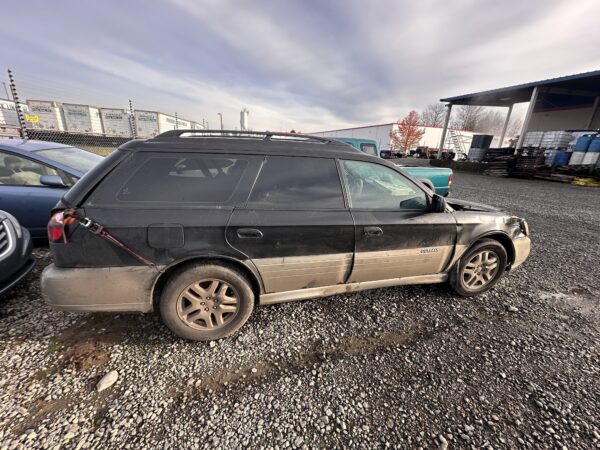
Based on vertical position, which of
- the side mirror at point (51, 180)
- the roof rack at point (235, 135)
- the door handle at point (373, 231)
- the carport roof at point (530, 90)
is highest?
the carport roof at point (530, 90)

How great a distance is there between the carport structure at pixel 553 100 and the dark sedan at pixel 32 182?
23.7 meters

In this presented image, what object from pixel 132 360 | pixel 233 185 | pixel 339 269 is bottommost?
pixel 132 360

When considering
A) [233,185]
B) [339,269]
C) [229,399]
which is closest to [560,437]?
[339,269]

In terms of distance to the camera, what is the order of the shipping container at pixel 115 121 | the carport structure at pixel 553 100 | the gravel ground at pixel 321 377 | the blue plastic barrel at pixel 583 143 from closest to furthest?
the gravel ground at pixel 321 377, the blue plastic barrel at pixel 583 143, the carport structure at pixel 553 100, the shipping container at pixel 115 121

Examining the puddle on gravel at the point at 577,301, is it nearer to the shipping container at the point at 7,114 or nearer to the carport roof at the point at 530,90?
the carport roof at the point at 530,90

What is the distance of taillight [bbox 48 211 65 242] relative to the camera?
1.86 metres

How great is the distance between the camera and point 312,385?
6.23 feet

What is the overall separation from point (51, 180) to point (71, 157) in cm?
82

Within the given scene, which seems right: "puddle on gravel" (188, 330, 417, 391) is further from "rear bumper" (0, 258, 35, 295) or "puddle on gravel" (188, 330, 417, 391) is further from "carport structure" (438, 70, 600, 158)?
"carport structure" (438, 70, 600, 158)

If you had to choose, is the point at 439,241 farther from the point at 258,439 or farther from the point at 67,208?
the point at 67,208

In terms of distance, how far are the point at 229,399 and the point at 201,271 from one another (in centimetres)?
94

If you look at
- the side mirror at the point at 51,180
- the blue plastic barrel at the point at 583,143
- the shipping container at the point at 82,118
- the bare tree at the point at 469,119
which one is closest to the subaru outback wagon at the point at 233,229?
the side mirror at the point at 51,180

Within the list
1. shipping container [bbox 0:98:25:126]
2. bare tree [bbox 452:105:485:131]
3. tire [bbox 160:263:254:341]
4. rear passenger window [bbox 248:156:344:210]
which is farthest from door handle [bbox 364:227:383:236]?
bare tree [bbox 452:105:485:131]

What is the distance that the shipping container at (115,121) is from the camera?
85.3 ft
